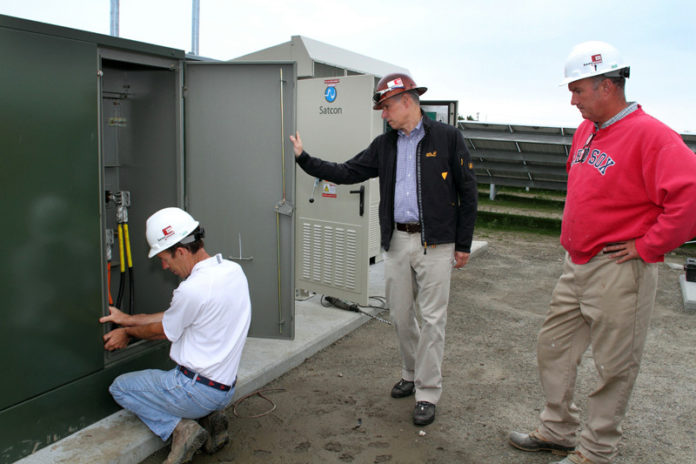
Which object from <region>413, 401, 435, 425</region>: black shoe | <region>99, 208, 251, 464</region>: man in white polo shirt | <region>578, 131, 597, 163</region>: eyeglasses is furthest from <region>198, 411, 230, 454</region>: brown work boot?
<region>578, 131, 597, 163</region>: eyeglasses

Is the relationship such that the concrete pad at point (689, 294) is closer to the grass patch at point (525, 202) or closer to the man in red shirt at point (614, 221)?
the man in red shirt at point (614, 221)

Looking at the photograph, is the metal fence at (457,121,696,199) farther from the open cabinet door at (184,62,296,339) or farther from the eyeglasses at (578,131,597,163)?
the eyeglasses at (578,131,597,163)

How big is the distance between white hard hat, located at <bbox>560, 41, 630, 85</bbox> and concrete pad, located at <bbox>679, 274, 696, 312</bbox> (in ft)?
14.0

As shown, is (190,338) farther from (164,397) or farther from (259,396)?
(259,396)

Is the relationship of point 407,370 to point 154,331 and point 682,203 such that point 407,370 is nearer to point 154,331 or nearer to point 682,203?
point 154,331

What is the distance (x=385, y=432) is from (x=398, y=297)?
0.80 metres

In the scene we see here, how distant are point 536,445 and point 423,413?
66 centimetres

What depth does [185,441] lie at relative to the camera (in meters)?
2.85

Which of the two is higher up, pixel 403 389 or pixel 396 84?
pixel 396 84

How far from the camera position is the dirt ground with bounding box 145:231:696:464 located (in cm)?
315

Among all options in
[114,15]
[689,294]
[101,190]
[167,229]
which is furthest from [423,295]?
[689,294]

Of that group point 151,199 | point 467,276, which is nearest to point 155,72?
point 151,199

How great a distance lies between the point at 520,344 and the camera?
489 centimetres

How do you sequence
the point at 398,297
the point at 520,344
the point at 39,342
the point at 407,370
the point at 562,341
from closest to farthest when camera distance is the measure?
the point at 39,342 → the point at 562,341 → the point at 398,297 → the point at 407,370 → the point at 520,344
